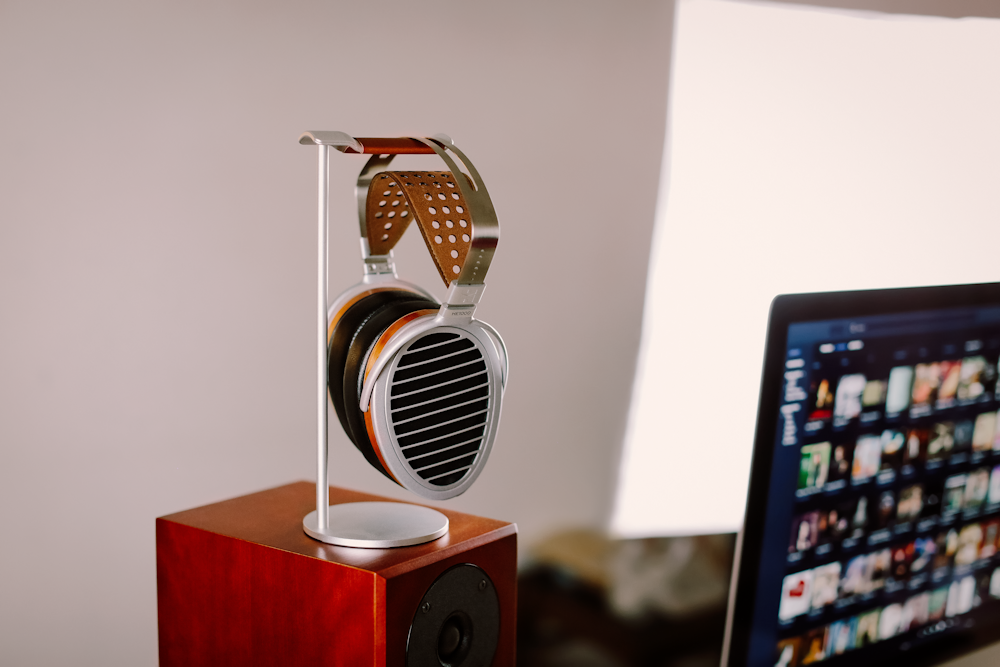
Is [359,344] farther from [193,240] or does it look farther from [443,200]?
[193,240]

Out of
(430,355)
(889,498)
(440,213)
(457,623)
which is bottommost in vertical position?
(457,623)

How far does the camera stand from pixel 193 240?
1.21 m

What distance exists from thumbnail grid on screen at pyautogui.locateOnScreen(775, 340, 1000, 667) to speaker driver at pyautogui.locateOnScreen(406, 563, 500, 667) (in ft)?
0.84

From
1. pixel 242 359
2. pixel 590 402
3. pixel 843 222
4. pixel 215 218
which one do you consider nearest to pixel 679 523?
pixel 590 402

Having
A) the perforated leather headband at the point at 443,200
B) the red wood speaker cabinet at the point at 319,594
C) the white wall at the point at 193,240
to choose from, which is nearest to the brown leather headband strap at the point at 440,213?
the perforated leather headband at the point at 443,200

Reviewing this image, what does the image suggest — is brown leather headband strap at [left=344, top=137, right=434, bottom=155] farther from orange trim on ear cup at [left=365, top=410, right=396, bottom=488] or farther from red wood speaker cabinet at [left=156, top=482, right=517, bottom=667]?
red wood speaker cabinet at [left=156, top=482, right=517, bottom=667]

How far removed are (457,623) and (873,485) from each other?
39 centimetres

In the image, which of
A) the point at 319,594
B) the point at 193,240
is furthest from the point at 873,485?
the point at 193,240

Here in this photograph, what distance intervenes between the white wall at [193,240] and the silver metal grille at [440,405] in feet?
1.92

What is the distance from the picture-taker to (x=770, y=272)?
1824 mm

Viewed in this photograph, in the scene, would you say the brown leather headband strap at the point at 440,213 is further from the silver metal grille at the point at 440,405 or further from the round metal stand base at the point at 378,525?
the round metal stand base at the point at 378,525

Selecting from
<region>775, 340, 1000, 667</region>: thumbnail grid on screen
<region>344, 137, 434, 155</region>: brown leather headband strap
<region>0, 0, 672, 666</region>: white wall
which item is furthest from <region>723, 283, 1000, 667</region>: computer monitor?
<region>0, 0, 672, 666</region>: white wall

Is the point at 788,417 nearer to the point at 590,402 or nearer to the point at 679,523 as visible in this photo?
the point at 590,402

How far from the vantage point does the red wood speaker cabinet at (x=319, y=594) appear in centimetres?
71
